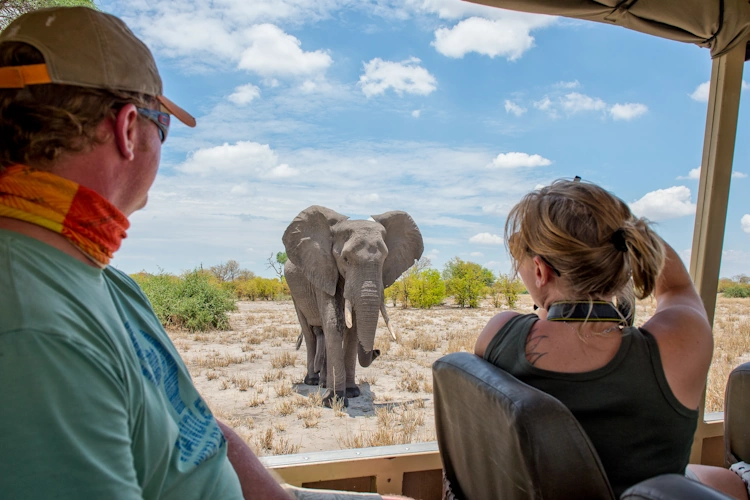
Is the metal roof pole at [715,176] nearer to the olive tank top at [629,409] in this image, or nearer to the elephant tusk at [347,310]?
the olive tank top at [629,409]

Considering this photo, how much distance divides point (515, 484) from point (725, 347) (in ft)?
12.9

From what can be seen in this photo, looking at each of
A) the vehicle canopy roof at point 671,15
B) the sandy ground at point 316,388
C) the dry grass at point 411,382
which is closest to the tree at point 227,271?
the sandy ground at point 316,388

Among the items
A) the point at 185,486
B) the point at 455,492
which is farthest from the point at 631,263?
the point at 185,486

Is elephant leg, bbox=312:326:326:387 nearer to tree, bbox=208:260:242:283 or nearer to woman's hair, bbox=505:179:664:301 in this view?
tree, bbox=208:260:242:283

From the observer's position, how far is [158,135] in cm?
86

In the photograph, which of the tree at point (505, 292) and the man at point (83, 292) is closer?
the man at point (83, 292)

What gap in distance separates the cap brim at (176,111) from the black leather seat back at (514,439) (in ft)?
2.54

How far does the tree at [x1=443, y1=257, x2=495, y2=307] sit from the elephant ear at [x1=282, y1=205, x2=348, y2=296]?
1988 mm

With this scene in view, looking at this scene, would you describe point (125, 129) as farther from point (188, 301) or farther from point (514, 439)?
point (188, 301)

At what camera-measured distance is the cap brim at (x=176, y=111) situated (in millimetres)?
875

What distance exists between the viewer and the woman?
42.2 inches

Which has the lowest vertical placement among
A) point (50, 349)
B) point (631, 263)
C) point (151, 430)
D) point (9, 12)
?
point (151, 430)

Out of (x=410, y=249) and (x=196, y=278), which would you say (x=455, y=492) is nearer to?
(x=410, y=249)

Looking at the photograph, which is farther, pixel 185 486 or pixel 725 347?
pixel 725 347
